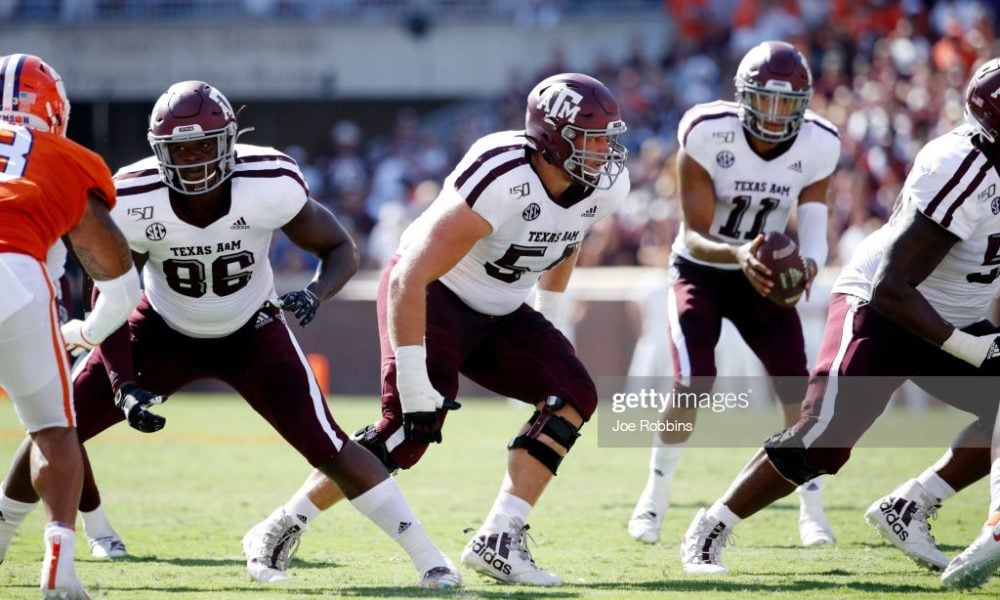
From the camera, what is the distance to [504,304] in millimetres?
5770

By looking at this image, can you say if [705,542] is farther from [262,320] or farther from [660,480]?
[262,320]

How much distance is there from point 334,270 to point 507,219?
0.72 metres

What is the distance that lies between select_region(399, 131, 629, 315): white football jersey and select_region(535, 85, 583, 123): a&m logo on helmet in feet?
0.60

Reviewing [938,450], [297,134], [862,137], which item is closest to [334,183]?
[297,134]

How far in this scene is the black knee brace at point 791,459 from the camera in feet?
18.0

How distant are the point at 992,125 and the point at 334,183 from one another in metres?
13.7

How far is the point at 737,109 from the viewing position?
6945 mm

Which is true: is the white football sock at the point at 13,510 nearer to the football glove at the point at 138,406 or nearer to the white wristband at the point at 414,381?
the football glove at the point at 138,406

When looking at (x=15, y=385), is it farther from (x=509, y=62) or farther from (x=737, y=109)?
(x=509, y=62)

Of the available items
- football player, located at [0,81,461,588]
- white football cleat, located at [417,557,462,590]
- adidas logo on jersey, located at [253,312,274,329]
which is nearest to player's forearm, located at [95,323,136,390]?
football player, located at [0,81,461,588]

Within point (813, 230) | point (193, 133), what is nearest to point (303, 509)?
point (193, 133)

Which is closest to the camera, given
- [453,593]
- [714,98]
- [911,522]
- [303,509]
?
[453,593]

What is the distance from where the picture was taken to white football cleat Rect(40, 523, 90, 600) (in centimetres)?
452

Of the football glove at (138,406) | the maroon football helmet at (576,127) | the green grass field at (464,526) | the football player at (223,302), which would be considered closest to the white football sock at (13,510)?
the football player at (223,302)
